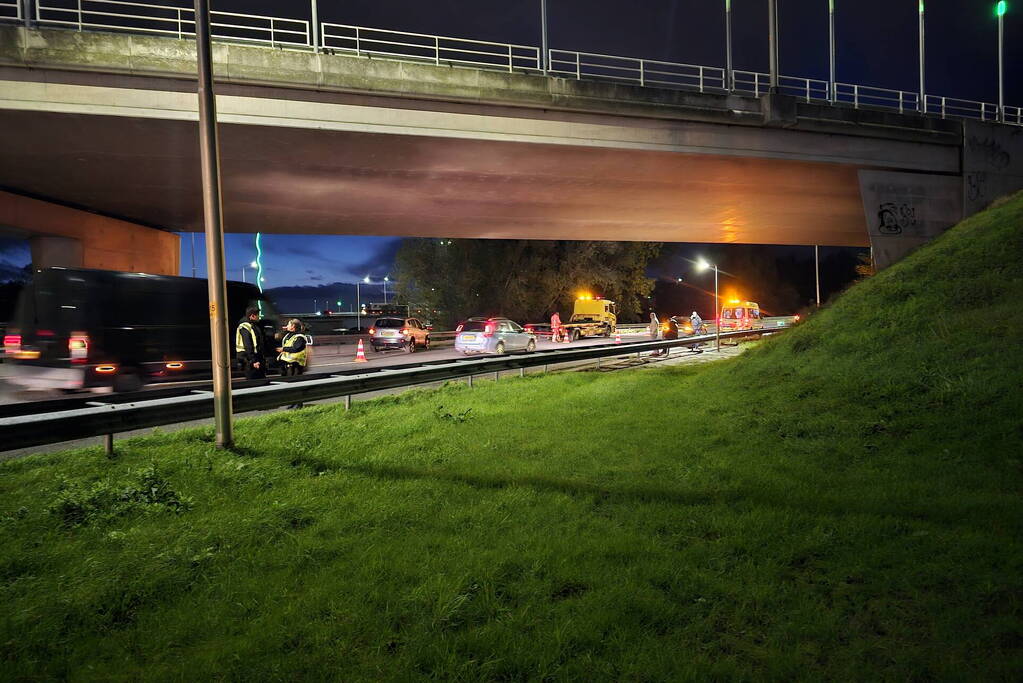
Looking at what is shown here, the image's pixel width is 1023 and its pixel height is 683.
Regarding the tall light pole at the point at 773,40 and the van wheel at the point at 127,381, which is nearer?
the van wheel at the point at 127,381

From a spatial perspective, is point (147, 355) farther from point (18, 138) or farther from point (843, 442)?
point (843, 442)

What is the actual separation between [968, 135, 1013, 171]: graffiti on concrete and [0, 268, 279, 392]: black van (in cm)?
2445

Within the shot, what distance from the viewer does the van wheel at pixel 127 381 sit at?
10541mm

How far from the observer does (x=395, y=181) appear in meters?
17.6

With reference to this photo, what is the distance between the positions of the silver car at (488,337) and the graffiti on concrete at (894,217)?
12.6 metres

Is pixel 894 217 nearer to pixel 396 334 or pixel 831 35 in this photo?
pixel 831 35

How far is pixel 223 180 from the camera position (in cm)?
1698

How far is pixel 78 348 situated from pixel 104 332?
1.82 feet

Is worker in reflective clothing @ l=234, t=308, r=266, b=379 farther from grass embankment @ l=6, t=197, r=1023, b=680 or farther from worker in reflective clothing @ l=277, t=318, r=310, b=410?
grass embankment @ l=6, t=197, r=1023, b=680

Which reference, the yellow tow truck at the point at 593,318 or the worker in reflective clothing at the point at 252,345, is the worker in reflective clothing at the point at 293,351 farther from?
the yellow tow truck at the point at 593,318

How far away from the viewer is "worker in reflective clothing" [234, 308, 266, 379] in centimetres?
1088

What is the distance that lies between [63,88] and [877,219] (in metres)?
22.6

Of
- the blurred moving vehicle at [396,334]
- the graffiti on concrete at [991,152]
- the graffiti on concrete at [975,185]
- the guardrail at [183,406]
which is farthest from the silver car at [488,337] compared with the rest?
the graffiti on concrete at [991,152]

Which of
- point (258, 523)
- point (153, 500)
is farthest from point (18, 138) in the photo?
point (258, 523)
